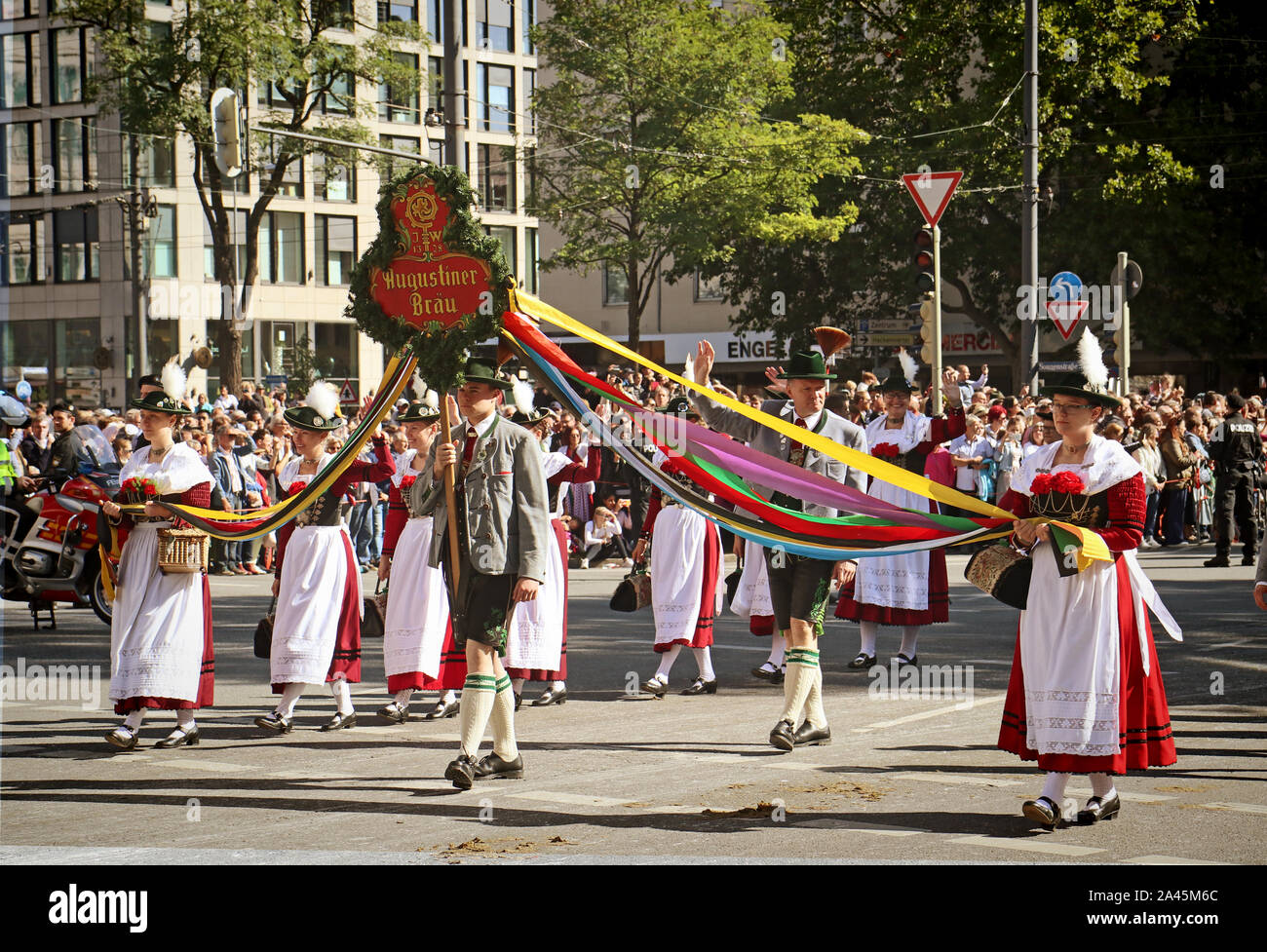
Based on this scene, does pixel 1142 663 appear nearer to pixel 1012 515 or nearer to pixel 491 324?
pixel 1012 515

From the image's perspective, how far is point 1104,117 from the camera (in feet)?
125

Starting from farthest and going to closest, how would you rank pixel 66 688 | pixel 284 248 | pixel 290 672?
pixel 284 248, pixel 66 688, pixel 290 672

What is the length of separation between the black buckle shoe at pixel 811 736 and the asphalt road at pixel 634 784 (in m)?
0.11

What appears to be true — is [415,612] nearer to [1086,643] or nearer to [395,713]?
[395,713]

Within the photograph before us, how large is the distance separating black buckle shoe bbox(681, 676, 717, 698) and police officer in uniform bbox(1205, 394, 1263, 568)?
1004 cm

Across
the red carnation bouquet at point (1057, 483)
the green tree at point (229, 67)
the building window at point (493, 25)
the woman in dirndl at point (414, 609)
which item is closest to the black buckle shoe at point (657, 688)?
the woman in dirndl at point (414, 609)

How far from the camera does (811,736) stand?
8883mm

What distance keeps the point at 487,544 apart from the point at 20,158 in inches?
2246

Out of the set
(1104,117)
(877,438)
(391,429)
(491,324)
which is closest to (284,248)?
(1104,117)

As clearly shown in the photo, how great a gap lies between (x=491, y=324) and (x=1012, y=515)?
2.74m

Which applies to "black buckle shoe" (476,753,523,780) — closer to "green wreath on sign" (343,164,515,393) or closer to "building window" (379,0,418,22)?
"green wreath on sign" (343,164,515,393)

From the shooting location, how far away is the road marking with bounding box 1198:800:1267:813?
7.18 meters

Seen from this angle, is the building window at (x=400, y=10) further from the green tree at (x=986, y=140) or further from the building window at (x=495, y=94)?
the green tree at (x=986, y=140)

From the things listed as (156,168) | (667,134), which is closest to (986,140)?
(667,134)
